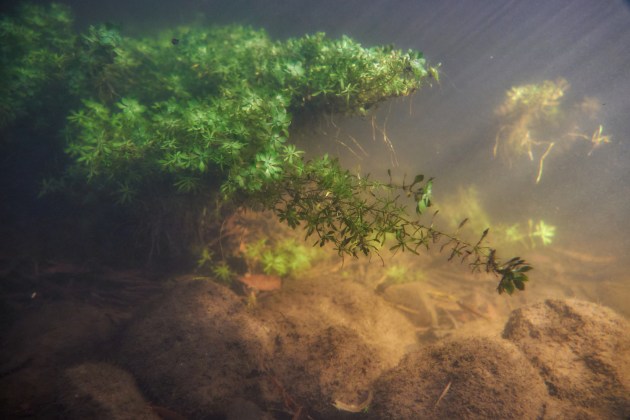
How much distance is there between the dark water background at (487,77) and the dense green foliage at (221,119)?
7.03 feet

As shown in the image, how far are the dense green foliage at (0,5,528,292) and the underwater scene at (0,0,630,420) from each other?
4 cm

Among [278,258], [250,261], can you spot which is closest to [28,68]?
[250,261]

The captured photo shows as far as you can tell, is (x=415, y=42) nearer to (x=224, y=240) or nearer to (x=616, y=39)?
(x=616, y=39)

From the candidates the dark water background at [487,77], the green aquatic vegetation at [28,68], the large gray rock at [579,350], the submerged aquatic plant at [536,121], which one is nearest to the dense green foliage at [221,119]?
the green aquatic vegetation at [28,68]

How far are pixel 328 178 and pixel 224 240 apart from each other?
11.6ft

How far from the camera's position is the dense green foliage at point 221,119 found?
129 inches

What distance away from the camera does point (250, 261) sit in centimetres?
587

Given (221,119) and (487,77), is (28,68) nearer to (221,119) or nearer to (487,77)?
(221,119)

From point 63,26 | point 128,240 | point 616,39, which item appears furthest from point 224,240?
point 616,39

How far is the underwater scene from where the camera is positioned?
320 cm

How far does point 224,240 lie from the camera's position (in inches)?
231

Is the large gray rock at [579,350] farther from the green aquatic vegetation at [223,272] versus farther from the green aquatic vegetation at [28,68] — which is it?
the green aquatic vegetation at [28,68]

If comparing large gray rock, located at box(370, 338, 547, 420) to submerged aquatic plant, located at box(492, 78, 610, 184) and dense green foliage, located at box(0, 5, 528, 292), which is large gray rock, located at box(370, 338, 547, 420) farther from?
submerged aquatic plant, located at box(492, 78, 610, 184)

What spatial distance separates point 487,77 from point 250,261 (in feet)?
58.2
